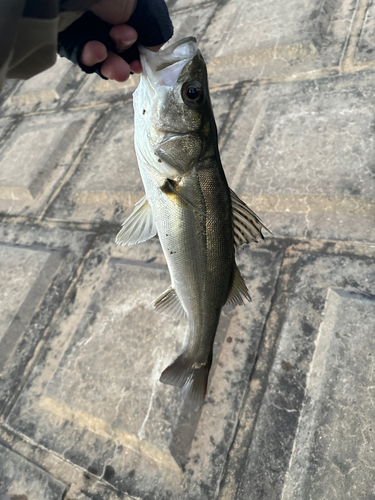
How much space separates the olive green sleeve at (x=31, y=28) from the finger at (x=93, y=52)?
229 mm

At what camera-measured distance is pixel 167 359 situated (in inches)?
66.3

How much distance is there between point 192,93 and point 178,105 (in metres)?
0.06

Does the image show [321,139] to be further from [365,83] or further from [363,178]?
[365,83]

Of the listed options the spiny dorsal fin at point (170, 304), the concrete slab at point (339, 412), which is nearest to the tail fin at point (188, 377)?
the spiny dorsal fin at point (170, 304)

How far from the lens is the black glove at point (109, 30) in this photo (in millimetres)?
1330

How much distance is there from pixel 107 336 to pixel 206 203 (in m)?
1.02

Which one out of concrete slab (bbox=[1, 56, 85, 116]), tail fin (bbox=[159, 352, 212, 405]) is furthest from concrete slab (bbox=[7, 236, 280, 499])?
concrete slab (bbox=[1, 56, 85, 116])

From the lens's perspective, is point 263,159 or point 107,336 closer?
point 107,336

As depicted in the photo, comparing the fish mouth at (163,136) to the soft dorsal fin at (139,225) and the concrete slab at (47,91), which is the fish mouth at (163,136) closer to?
the soft dorsal fin at (139,225)

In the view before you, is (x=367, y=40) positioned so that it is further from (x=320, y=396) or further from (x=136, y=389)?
(x=136, y=389)

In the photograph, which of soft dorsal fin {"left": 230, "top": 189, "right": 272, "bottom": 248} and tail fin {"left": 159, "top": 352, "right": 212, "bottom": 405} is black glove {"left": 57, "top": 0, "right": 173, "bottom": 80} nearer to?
soft dorsal fin {"left": 230, "top": 189, "right": 272, "bottom": 248}

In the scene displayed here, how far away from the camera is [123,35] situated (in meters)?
1.36

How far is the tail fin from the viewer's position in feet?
4.42

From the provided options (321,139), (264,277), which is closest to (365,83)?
(321,139)
